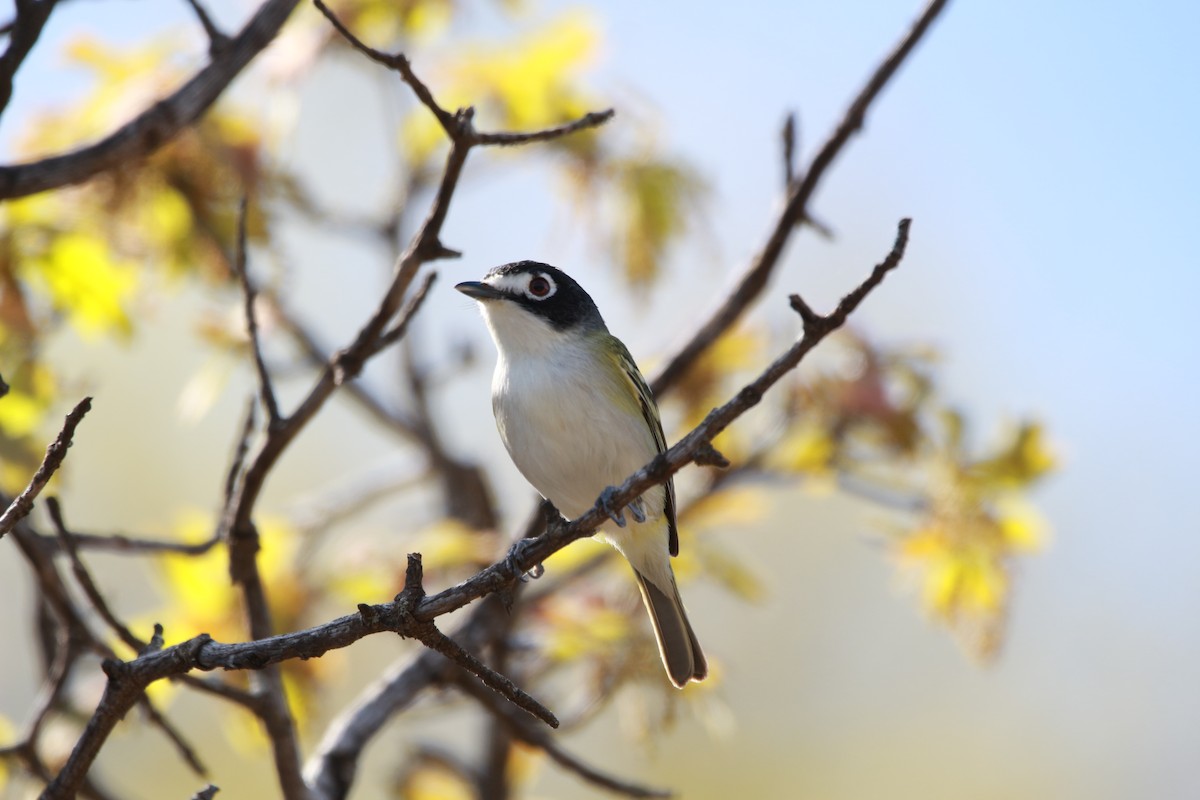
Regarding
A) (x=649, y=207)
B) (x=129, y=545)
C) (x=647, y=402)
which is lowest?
(x=129, y=545)

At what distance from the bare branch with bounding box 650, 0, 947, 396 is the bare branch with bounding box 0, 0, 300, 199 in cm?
167

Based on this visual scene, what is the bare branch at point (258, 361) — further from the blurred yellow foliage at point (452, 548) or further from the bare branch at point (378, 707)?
the blurred yellow foliage at point (452, 548)

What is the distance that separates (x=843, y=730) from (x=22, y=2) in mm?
9378

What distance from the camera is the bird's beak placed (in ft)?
Result: 13.4

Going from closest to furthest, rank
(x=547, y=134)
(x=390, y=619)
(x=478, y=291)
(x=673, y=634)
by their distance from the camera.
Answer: (x=390, y=619), (x=547, y=134), (x=478, y=291), (x=673, y=634)

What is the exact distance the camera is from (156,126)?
9.95 ft

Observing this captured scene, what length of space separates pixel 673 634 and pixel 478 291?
4.20 ft

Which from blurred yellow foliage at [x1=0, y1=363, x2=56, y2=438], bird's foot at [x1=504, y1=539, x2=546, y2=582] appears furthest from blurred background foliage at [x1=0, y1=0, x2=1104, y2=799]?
bird's foot at [x1=504, y1=539, x2=546, y2=582]

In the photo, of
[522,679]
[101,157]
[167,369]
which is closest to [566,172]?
[522,679]

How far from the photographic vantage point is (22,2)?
2.92 metres

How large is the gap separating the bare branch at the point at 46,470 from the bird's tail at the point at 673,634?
87.2 inches

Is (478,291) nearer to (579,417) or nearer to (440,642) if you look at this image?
(579,417)

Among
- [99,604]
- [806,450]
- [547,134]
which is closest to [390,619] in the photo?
[99,604]

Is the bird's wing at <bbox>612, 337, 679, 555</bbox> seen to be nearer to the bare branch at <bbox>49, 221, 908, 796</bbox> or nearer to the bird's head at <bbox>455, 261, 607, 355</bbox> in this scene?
the bird's head at <bbox>455, 261, 607, 355</bbox>
